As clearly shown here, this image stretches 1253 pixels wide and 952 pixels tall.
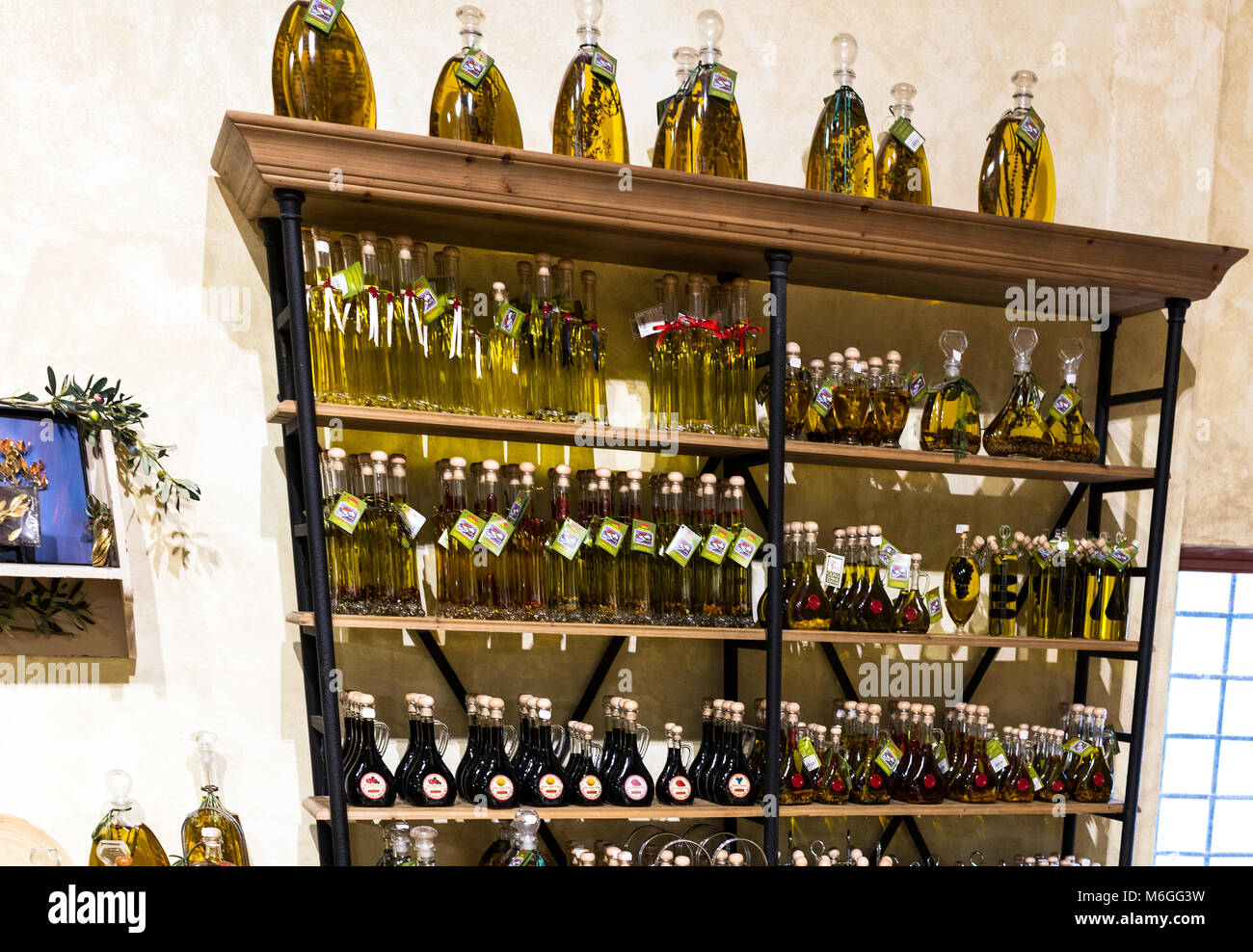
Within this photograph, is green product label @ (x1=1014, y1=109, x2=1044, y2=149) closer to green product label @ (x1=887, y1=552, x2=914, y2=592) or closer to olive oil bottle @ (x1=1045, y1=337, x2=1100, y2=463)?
olive oil bottle @ (x1=1045, y1=337, x2=1100, y2=463)

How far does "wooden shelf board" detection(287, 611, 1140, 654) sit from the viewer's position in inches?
86.3

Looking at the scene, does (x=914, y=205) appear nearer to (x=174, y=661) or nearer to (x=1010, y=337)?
(x=1010, y=337)

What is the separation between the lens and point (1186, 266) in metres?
2.78

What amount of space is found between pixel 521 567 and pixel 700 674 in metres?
0.70

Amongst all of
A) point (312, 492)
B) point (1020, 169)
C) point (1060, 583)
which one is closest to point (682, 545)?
point (312, 492)

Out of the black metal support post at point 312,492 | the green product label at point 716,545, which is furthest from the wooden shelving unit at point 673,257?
the green product label at point 716,545

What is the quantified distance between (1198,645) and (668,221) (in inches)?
112

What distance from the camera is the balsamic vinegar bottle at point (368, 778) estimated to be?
2213mm

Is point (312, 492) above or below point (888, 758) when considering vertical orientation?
above

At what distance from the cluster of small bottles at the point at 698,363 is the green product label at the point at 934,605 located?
71 centimetres

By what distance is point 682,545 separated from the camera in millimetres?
2404

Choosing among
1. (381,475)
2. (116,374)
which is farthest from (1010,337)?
(116,374)

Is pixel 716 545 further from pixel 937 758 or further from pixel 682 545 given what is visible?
pixel 937 758
